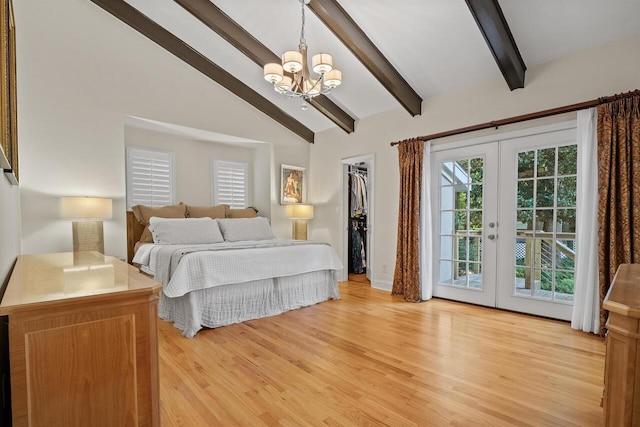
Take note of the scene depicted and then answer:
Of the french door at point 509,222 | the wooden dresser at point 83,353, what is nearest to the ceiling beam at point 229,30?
the french door at point 509,222

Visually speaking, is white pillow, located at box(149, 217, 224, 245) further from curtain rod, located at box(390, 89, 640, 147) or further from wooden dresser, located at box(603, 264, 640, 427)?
wooden dresser, located at box(603, 264, 640, 427)

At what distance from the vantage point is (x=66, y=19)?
345 cm

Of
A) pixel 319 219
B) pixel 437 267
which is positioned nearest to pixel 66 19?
pixel 319 219

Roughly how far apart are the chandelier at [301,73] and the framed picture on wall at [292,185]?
7.21 feet

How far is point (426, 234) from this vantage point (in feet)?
12.9

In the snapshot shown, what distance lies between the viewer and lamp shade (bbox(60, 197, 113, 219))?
3229mm

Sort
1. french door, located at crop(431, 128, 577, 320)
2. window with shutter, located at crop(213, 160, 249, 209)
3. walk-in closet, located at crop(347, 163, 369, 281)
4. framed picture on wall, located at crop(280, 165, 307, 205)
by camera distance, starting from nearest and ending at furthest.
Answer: french door, located at crop(431, 128, 577, 320) < window with shutter, located at crop(213, 160, 249, 209) < framed picture on wall, located at crop(280, 165, 307, 205) < walk-in closet, located at crop(347, 163, 369, 281)

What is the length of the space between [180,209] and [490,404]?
4.09 metres

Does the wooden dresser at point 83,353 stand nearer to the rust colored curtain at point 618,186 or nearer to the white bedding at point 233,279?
the white bedding at point 233,279

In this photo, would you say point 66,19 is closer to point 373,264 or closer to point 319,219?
point 319,219

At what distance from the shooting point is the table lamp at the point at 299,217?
5191 millimetres

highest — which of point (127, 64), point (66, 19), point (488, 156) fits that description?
point (66, 19)

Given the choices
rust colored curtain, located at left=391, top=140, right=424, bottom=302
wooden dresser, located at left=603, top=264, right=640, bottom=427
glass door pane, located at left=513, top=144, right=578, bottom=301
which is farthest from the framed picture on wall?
wooden dresser, located at left=603, top=264, right=640, bottom=427

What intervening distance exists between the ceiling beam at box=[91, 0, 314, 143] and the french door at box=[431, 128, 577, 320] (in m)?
2.55
